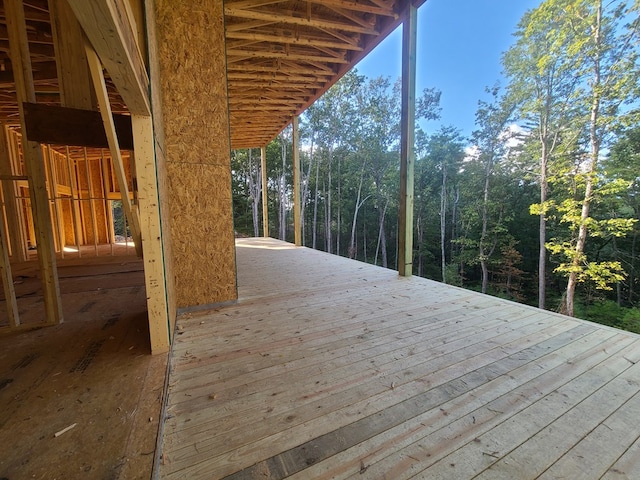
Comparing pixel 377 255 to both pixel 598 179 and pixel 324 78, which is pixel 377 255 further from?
pixel 324 78

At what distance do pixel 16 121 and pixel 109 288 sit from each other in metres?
6.09

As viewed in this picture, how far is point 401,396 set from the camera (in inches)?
59.5

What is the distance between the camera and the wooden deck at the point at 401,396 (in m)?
1.12

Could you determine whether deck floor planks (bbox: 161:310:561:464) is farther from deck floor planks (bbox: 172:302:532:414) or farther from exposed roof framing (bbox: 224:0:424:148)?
exposed roof framing (bbox: 224:0:424:148)

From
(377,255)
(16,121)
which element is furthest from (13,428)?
(377,255)

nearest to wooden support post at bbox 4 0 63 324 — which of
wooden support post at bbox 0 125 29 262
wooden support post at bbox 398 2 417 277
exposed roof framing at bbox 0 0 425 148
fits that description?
exposed roof framing at bbox 0 0 425 148

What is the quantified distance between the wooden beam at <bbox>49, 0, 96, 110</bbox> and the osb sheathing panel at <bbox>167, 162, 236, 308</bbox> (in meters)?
0.82

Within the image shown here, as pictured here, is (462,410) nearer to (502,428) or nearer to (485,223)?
(502,428)

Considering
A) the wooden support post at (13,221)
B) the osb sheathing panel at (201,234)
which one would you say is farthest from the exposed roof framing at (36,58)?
the osb sheathing panel at (201,234)

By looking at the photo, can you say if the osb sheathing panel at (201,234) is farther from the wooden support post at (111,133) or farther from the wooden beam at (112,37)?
the wooden beam at (112,37)

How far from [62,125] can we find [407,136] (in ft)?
12.8

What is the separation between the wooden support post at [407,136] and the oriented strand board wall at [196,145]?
252 centimetres

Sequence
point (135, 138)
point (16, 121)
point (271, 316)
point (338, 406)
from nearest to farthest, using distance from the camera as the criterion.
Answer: point (338, 406), point (135, 138), point (271, 316), point (16, 121)

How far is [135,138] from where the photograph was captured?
1.82m
